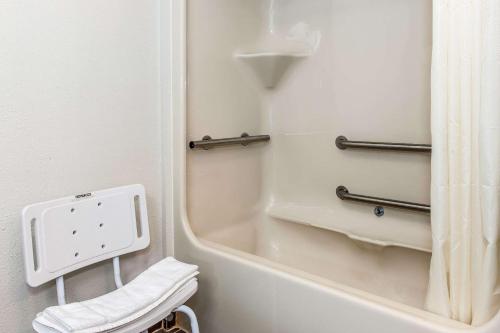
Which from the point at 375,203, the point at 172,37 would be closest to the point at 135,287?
the point at 172,37

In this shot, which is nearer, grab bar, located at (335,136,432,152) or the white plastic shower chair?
the white plastic shower chair

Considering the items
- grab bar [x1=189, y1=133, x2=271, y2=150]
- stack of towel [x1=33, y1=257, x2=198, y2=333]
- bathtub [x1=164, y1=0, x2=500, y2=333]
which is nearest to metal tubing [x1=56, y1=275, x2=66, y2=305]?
stack of towel [x1=33, y1=257, x2=198, y2=333]

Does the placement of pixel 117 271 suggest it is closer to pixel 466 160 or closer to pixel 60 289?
pixel 60 289

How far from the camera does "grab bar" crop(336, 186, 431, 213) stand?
1.28 m

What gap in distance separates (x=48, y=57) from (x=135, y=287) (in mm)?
693

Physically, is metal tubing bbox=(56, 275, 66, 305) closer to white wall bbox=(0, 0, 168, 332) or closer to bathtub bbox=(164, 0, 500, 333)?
white wall bbox=(0, 0, 168, 332)

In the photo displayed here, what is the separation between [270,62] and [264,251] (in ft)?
2.89

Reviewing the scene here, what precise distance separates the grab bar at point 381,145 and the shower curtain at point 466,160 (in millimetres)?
378

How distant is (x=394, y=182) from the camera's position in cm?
138

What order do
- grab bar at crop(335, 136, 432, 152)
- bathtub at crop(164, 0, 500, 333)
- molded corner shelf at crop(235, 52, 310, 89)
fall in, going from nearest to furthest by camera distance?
bathtub at crop(164, 0, 500, 333) < grab bar at crop(335, 136, 432, 152) < molded corner shelf at crop(235, 52, 310, 89)

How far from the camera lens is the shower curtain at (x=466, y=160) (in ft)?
2.54

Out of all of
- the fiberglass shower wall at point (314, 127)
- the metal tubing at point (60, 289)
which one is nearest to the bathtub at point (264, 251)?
the fiberglass shower wall at point (314, 127)

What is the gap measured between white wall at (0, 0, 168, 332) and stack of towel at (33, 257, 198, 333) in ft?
0.70

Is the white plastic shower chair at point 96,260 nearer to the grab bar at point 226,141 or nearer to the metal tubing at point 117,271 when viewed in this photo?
the metal tubing at point 117,271
